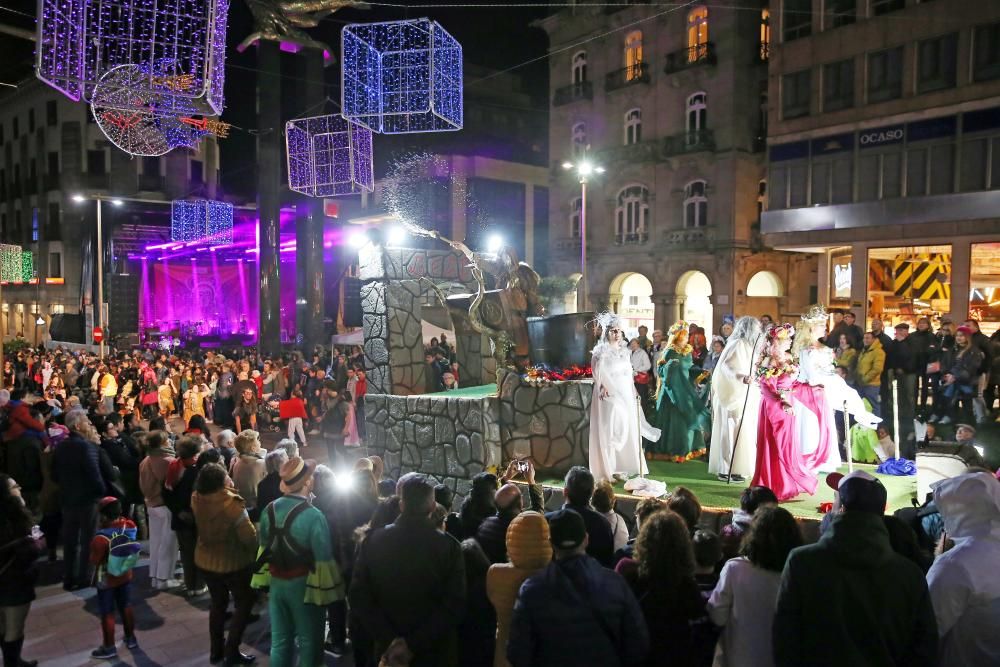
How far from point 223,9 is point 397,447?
253 inches

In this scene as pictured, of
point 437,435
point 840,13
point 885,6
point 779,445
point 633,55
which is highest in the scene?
point 633,55

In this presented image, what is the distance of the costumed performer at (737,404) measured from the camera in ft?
30.0

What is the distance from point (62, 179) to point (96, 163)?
2169 millimetres

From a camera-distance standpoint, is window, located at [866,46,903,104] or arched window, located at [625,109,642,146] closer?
window, located at [866,46,903,104]

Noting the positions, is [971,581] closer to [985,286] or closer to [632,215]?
[985,286]

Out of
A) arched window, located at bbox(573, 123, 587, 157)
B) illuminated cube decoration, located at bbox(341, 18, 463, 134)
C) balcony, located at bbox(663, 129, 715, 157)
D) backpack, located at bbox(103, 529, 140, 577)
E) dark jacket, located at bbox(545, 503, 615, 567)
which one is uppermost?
arched window, located at bbox(573, 123, 587, 157)

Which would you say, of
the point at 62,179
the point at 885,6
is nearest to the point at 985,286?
the point at 885,6

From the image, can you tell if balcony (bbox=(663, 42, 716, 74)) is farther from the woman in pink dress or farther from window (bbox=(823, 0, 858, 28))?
the woman in pink dress

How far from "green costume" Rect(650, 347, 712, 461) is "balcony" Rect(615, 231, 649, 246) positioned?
1964 centimetres

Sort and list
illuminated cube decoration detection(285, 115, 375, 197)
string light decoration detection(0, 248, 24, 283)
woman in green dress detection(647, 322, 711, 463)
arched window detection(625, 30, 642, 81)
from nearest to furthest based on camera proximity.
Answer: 1. woman in green dress detection(647, 322, 711, 463)
2. illuminated cube decoration detection(285, 115, 375, 197)
3. string light decoration detection(0, 248, 24, 283)
4. arched window detection(625, 30, 642, 81)

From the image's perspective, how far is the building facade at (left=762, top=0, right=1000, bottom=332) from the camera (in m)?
18.9

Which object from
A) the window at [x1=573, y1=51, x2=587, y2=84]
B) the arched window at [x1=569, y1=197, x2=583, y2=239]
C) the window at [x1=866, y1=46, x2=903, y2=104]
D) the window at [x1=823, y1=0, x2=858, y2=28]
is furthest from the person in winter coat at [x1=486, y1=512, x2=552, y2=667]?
the window at [x1=573, y1=51, x2=587, y2=84]

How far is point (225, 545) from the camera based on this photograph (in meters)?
5.72

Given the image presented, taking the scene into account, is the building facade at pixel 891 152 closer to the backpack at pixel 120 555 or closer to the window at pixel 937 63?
the window at pixel 937 63
